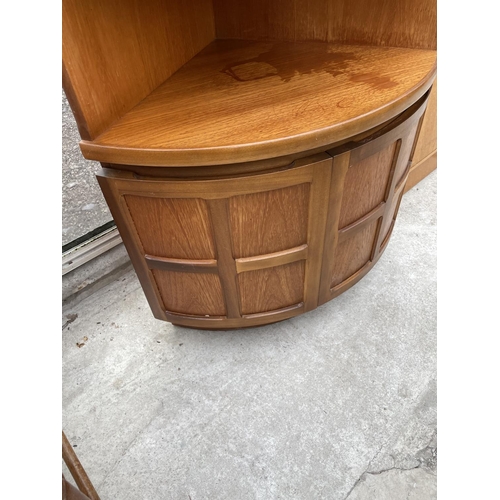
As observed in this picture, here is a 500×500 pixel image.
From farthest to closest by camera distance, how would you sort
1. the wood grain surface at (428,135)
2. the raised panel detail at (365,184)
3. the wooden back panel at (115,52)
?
the wood grain surface at (428,135), the raised panel detail at (365,184), the wooden back panel at (115,52)

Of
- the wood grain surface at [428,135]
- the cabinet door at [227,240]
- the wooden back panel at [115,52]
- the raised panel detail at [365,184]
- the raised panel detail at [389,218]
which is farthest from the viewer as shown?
the wood grain surface at [428,135]

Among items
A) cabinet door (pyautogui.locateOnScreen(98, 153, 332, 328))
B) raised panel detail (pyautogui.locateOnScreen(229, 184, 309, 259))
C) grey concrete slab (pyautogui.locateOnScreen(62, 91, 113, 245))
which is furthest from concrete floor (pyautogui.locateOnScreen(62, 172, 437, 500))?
raised panel detail (pyautogui.locateOnScreen(229, 184, 309, 259))

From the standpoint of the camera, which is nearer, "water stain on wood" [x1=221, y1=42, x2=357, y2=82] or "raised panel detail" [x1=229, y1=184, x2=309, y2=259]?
"raised panel detail" [x1=229, y1=184, x2=309, y2=259]

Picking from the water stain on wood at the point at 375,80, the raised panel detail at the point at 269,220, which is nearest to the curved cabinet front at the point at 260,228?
the raised panel detail at the point at 269,220

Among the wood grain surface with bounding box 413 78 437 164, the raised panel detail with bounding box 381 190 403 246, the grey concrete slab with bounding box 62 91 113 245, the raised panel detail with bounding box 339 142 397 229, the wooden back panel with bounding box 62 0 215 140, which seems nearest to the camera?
the wooden back panel with bounding box 62 0 215 140

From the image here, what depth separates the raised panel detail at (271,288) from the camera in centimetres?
118

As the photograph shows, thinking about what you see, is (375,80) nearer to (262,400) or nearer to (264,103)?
(264,103)

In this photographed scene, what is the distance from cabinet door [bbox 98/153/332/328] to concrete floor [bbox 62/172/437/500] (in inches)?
7.3

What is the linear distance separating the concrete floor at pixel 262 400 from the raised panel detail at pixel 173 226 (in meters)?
0.51

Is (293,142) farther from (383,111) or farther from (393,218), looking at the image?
(393,218)

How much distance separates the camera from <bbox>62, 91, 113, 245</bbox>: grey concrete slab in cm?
164

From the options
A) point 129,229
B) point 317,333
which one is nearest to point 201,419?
point 317,333

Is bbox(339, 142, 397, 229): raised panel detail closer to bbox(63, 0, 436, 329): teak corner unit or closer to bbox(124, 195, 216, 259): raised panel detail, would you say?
bbox(63, 0, 436, 329): teak corner unit

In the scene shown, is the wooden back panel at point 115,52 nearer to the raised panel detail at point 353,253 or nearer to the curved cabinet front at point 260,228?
the curved cabinet front at point 260,228
